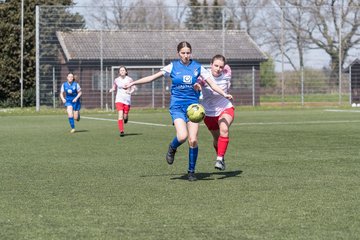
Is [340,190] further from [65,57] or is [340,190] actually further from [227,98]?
[65,57]

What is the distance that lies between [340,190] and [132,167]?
4210mm

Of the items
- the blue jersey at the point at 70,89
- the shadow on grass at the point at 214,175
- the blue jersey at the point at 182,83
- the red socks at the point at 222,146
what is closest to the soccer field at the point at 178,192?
the shadow on grass at the point at 214,175

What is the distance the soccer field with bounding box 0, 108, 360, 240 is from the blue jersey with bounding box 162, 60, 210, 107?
1085 mm

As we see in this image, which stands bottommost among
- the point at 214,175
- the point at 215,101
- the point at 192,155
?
the point at 214,175

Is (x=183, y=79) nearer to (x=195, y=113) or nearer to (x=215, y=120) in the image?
(x=195, y=113)

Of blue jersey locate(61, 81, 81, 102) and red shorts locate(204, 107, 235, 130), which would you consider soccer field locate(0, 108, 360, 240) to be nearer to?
red shorts locate(204, 107, 235, 130)

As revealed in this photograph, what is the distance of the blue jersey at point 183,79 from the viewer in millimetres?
11898

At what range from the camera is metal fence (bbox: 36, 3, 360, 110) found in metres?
42.8

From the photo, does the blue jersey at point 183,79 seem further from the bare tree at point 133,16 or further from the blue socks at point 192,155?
the bare tree at point 133,16

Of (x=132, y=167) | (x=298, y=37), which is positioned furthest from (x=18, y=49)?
(x=132, y=167)

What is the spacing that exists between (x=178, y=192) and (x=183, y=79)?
96.0 inches

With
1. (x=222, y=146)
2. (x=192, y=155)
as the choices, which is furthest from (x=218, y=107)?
(x=192, y=155)

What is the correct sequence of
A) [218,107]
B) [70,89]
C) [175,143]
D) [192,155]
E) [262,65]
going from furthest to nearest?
[262,65]
[70,89]
[218,107]
[175,143]
[192,155]

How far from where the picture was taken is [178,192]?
32.5ft
